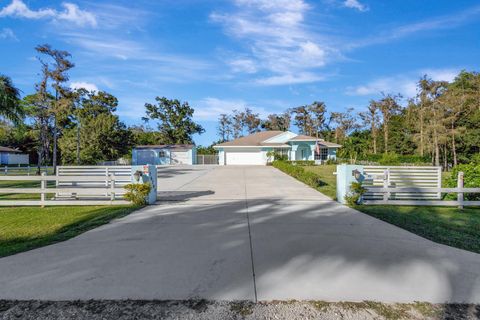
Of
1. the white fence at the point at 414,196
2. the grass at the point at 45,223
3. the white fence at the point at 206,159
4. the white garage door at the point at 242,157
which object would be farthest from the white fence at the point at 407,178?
the white fence at the point at 206,159

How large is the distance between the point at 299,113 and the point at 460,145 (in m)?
29.8

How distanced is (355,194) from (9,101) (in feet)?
47.9

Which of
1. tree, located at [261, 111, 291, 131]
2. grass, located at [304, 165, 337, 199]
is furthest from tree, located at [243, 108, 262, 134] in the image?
grass, located at [304, 165, 337, 199]

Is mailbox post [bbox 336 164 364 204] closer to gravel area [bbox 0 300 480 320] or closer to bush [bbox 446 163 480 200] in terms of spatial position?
bush [bbox 446 163 480 200]

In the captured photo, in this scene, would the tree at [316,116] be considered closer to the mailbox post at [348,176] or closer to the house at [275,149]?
the house at [275,149]

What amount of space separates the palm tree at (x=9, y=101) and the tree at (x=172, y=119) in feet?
119

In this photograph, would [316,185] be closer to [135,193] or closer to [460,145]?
[135,193]

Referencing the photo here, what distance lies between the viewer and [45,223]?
604 cm

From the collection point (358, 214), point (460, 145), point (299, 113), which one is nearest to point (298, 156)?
point (460, 145)

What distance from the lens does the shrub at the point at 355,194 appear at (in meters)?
7.89

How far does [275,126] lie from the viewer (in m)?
59.0

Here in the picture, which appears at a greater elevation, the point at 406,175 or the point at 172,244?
the point at 406,175

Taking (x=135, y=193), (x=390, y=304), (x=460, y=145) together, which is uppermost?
(x=460, y=145)

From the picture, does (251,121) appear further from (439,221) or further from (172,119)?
(439,221)
